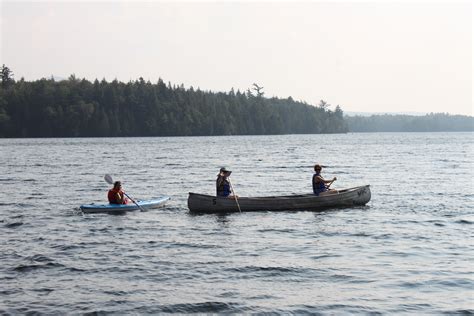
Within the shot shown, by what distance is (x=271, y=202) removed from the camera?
28625 millimetres

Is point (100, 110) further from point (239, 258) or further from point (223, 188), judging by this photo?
point (239, 258)

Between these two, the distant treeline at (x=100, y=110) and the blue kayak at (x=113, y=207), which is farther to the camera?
the distant treeline at (x=100, y=110)

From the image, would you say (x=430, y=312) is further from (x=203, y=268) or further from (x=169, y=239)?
(x=169, y=239)

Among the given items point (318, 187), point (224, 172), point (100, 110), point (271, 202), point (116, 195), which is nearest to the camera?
point (224, 172)

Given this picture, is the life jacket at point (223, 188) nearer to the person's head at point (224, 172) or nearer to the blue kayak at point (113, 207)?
the person's head at point (224, 172)

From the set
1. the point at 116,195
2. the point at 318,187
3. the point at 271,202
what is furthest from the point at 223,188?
the point at 116,195

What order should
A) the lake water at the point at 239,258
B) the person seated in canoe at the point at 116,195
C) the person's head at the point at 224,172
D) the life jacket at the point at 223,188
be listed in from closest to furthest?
the lake water at the point at 239,258
the person's head at the point at 224,172
the life jacket at the point at 223,188
the person seated in canoe at the point at 116,195

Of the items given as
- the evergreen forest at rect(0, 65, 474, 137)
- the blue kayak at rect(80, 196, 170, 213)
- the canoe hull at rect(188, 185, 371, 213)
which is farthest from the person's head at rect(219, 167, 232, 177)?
the evergreen forest at rect(0, 65, 474, 137)

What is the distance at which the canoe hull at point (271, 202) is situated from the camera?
28.2m

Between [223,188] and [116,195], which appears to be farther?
[116,195]

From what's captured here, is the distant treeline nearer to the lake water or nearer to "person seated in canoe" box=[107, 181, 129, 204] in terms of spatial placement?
the lake water

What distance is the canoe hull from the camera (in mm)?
28172

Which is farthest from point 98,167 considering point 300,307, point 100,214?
point 300,307

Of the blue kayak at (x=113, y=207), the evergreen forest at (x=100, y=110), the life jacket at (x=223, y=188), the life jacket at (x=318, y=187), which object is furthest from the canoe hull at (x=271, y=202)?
the evergreen forest at (x=100, y=110)
